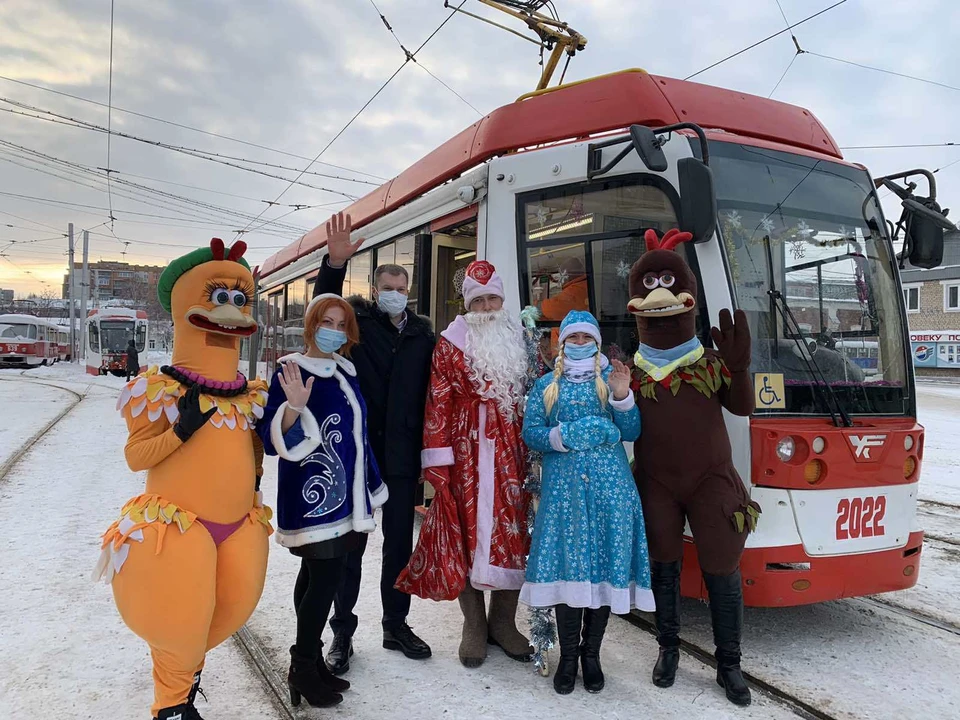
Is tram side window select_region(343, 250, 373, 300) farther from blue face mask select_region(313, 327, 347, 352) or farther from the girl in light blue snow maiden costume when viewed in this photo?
the girl in light blue snow maiden costume

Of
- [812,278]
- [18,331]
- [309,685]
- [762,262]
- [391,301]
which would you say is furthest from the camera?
[18,331]

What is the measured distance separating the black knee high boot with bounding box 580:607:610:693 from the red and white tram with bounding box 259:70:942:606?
1.94 feet

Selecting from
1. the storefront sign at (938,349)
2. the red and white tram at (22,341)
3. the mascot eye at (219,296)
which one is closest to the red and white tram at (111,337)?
the red and white tram at (22,341)

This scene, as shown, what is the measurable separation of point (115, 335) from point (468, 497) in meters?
29.5

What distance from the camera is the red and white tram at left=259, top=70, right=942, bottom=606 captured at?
3225 mm

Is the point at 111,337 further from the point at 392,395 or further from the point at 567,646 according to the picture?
the point at 567,646

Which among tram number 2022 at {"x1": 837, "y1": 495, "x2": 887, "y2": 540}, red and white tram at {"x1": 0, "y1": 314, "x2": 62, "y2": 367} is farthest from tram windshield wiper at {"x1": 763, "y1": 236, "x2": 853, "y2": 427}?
red and white tram at {"x1": 0, "y1": 314, "x2": 62, "y2": 367}

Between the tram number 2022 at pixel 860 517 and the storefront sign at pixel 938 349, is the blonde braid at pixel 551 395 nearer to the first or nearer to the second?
the tram number 2022 at pixel 860 517

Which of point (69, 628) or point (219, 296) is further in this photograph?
point (69, 628)

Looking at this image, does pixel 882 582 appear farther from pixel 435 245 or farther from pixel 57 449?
pixel 57 449

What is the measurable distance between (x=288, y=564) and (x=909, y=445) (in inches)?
146

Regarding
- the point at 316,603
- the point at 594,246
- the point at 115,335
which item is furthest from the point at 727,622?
the point at 115,335

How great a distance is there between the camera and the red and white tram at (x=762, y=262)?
322cm

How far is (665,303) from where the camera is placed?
302 cm
